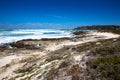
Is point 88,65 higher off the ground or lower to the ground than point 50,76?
higher

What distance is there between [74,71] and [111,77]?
185 centimetres

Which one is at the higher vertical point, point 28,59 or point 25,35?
point 25,35

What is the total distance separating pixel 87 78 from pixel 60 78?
155 cm

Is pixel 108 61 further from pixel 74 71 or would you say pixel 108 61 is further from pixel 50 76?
pixel 50 76

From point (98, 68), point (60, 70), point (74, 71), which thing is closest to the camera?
point (98, 68)

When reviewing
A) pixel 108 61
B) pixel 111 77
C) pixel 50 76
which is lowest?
pixel 50 76

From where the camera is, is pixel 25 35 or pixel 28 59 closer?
pixel 28 59

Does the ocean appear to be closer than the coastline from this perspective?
No

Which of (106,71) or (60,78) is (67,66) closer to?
(60,78)

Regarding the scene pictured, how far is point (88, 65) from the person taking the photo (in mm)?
7957

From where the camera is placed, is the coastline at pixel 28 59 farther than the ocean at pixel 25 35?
No

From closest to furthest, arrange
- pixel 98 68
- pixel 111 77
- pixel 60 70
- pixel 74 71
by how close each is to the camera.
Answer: pixel 111 77 < pixel 98 68 < pixel 74 71 < pixel 60 70

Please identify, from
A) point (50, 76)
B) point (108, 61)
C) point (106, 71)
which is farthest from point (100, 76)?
point (50, 76)

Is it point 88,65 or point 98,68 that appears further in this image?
point 88,65
